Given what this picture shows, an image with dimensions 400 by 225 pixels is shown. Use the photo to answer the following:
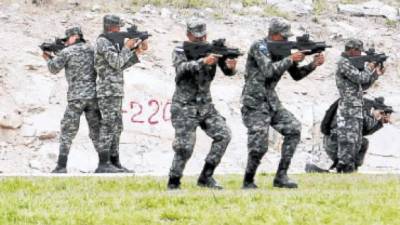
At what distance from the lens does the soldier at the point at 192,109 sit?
511 inches

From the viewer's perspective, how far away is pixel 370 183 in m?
14.3

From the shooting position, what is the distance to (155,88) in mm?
22016

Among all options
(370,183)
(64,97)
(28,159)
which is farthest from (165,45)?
(370,183)

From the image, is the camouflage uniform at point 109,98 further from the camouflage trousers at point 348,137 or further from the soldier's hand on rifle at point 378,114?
the soldier's hand on rifle at point 378,114

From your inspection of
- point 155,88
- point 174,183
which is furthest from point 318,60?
point 155,88

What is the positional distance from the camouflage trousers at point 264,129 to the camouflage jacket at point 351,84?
145 inches

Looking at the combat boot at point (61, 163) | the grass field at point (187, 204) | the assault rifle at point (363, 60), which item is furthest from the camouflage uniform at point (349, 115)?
the combat boot at point (61, 163)

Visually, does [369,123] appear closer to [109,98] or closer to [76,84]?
[109,98]

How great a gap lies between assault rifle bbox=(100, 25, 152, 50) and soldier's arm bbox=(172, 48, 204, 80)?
2.74 metres

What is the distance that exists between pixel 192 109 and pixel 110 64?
10.7 feet

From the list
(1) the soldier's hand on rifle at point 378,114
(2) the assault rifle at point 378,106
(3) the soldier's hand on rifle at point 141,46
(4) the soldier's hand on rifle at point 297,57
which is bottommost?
(1) the soldier's hand on rifle at point 378,114

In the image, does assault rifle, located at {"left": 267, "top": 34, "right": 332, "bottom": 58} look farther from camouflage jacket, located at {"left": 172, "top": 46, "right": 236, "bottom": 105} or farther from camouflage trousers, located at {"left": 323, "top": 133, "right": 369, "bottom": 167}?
camouflage trousers, located at {"left": 323, "top": 133, "right": 369, "bottom": 167}

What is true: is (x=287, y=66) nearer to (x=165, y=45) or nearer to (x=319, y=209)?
(x=319, y=209)

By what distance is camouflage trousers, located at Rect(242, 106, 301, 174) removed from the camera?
13.1m
